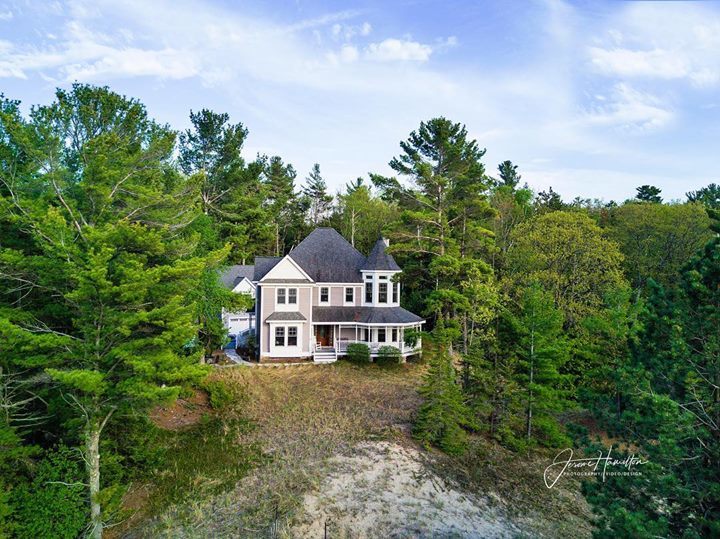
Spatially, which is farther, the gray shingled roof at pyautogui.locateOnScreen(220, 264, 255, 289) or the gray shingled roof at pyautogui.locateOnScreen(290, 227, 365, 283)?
the gray shingled roof at pyautogui.locateOnScreen(220, 264, 255, 289)

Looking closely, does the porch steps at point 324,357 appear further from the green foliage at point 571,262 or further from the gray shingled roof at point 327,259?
the green foliage at point 571,262

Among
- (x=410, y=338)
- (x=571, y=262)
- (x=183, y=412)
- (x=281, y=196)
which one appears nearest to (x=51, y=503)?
(x=183, y=412)

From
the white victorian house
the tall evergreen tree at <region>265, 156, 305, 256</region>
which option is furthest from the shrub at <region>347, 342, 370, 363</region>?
the tall evergreen tree at <region>265, 156, 305, 256</region>

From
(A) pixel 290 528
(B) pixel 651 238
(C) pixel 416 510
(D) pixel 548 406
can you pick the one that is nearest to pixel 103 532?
(A) pixel 290 528

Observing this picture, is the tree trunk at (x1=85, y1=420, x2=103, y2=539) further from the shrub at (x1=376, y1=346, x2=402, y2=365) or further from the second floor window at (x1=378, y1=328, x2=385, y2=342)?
the second floor window at (x1=378, y1=328, x2=385, y2=342)

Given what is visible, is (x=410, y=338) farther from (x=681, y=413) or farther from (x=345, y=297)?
(x=681, y=413)

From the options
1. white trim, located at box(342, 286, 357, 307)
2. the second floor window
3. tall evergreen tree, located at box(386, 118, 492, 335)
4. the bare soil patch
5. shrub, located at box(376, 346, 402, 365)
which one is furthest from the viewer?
white trim, located at box(342, 286, 357, 307)

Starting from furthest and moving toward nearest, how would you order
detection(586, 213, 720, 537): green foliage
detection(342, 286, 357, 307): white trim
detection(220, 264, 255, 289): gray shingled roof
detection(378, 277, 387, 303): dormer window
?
1. detection(220, 264, 255, 289): gray shingled roof
2. detection(342, 286, 357, 307): white trim
3. detection(378, 277, 387, 303): dormer window
4. detection(586, 213, 720, 537): green foliage

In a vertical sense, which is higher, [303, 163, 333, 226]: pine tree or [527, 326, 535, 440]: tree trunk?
[303, 163, 333, 226]: pine tree
